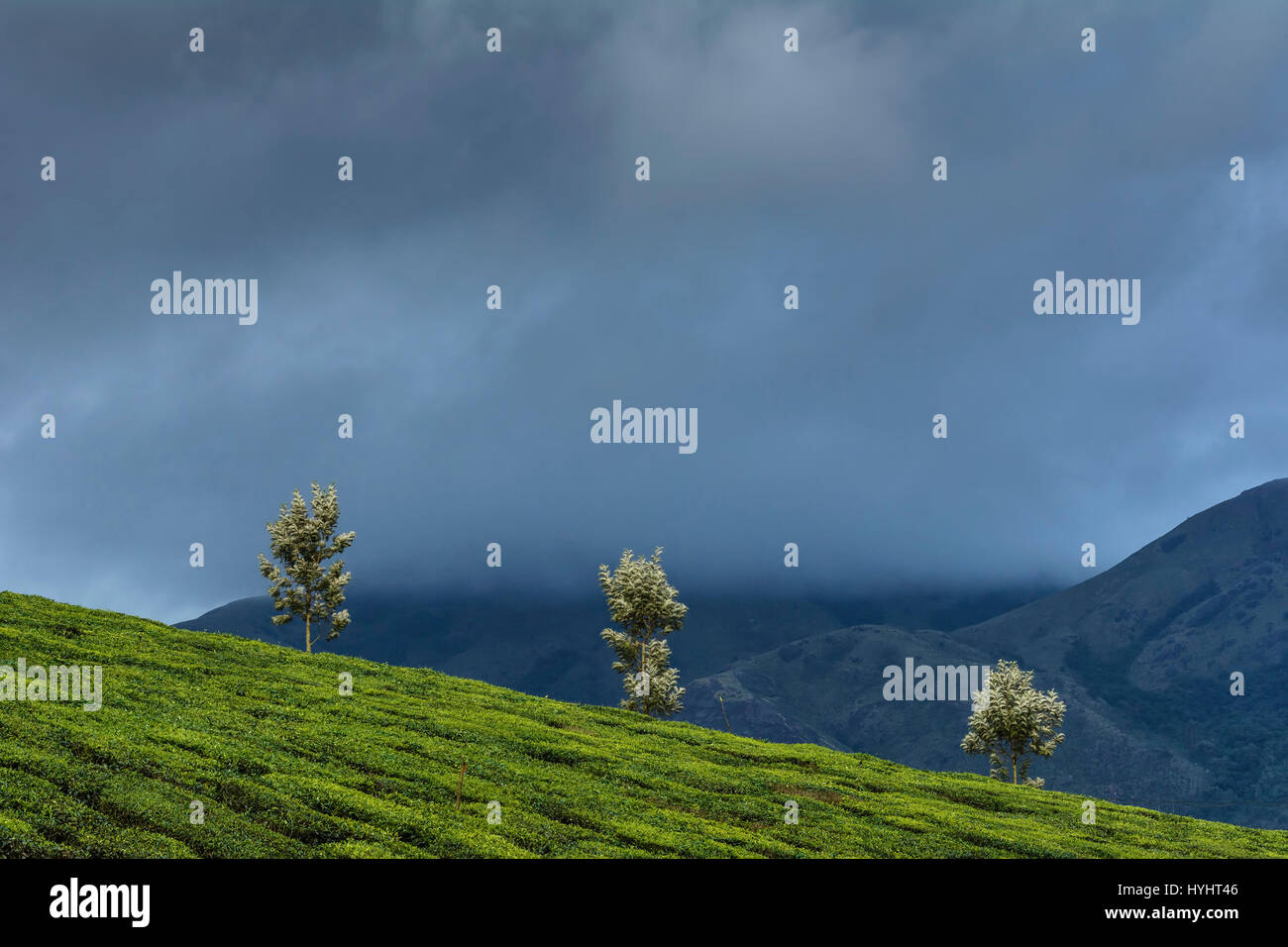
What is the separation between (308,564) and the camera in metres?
83.2

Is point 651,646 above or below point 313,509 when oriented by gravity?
below

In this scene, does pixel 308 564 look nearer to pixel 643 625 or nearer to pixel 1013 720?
pixel 643 625

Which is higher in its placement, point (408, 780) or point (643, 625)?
point (643, 625)

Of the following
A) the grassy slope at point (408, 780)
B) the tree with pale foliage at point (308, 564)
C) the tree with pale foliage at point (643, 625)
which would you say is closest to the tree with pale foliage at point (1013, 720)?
the grassy slope at point (408, 780)

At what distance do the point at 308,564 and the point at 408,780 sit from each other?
4891 centimetres

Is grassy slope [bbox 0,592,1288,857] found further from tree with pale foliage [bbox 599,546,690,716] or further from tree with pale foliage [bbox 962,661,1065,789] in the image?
tree with pale foliage [bbox 962,661,1065,789]

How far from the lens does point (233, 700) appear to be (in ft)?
152

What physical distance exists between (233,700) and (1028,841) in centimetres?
3384

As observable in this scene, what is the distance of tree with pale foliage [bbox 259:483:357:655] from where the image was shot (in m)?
82.4

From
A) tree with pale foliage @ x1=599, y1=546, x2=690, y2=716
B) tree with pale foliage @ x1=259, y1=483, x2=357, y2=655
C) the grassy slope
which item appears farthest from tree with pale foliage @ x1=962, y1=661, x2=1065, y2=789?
tree with pale foliage @ x1=259, y1=483, x2=357, y2=655

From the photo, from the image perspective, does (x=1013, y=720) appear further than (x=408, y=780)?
Yes

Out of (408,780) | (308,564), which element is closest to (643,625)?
(308,564)
